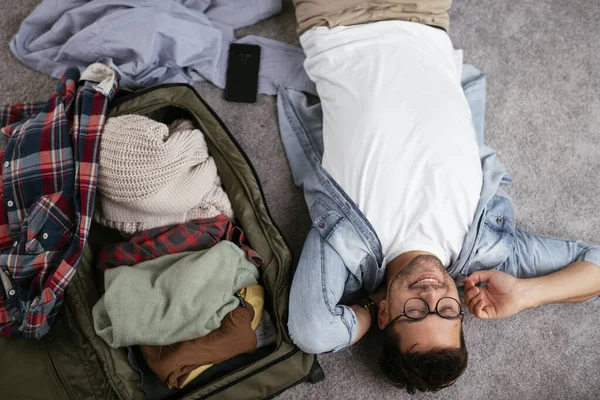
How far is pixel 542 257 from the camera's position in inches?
46.9

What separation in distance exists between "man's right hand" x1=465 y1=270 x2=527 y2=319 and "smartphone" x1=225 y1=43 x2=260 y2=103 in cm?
75

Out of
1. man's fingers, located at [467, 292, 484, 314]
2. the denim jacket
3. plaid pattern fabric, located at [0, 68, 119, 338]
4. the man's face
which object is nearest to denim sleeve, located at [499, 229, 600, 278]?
the denim jacket

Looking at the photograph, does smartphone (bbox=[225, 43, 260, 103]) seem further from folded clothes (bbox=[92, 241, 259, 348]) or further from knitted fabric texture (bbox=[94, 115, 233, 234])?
folded clothes (bbox=[92, 241, 259, 348])

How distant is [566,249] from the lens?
3.94 feet

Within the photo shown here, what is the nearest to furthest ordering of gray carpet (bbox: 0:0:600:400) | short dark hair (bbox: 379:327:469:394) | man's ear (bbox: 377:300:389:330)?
short dark hair (bbox: 379:327:469:394) → man's ear (bbox: 377:300:389:330) → gray carpet (bbox: 0:0:600:400)

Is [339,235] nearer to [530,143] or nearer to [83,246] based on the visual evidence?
[83,246]

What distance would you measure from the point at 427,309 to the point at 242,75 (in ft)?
2.62

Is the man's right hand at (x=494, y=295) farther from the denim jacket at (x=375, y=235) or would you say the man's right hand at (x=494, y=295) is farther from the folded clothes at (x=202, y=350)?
the folded clothes at (x=202, y=350)

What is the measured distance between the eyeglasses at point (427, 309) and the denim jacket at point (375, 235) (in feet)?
0.42

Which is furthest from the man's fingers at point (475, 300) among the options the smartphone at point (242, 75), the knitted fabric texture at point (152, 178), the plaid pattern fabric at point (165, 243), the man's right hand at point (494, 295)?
the smartphone at point (242, 75)

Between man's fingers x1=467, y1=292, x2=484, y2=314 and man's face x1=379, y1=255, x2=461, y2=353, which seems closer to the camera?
man's face x1=379, y1=255, x2=461, y2=353

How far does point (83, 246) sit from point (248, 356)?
430mm

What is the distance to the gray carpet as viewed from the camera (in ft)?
4.07

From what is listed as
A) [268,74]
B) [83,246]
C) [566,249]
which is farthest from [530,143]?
[83,246]
